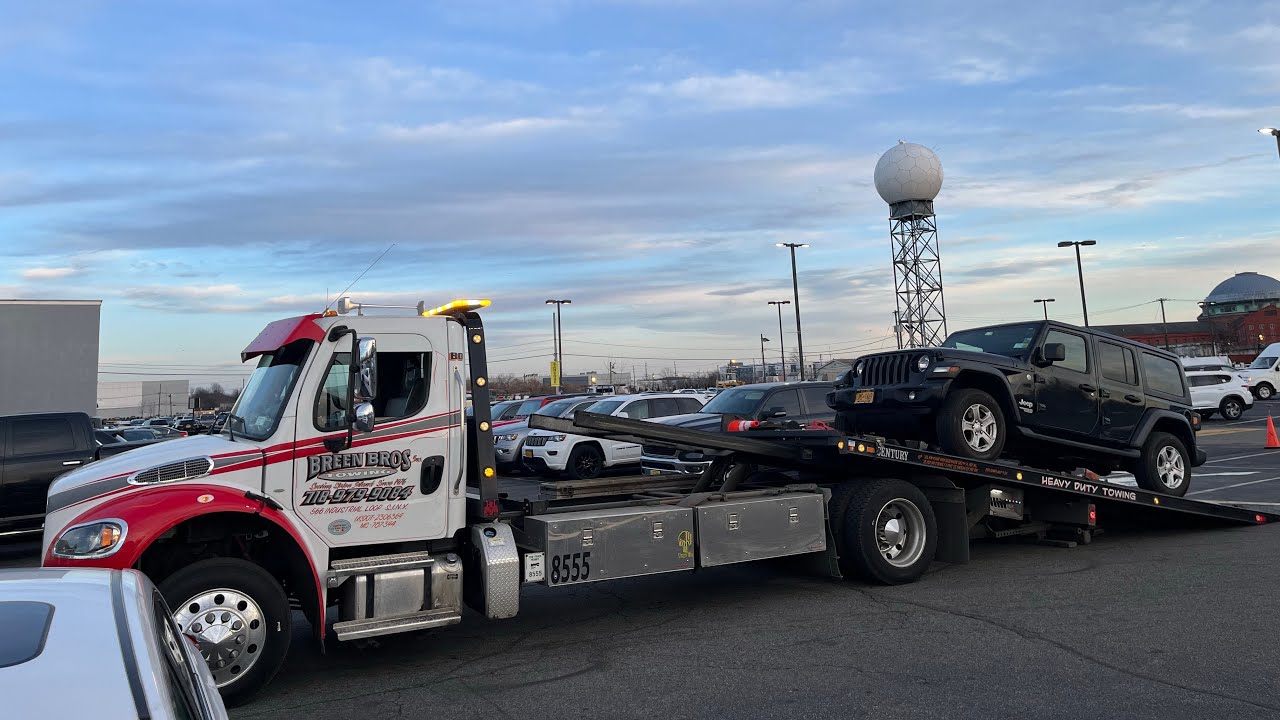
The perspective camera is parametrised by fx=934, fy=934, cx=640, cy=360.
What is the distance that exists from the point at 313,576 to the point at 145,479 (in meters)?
1.19

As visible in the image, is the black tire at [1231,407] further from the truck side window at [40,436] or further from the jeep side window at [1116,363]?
the truck side window at [40,436]

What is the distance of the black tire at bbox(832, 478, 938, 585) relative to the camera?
8.30 m

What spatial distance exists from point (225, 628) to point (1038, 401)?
25.7 feet

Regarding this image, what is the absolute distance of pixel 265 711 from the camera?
18.3 ft

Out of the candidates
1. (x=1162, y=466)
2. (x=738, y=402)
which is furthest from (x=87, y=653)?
(x=738, y=402)

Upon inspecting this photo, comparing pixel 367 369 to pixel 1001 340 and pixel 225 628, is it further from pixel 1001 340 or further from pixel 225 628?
pixel 1001 340

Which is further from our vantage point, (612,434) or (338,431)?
(612,434)

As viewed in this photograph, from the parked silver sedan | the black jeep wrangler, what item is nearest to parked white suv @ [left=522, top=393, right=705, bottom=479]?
the black jeep wrangler

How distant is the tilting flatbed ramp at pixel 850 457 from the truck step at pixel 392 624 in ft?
5.02

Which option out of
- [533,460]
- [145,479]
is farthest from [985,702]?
[533,460]

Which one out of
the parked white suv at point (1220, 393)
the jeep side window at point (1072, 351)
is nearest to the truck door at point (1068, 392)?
the jeep side window at point (1072, 351)

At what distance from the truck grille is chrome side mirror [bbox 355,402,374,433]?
93 cm

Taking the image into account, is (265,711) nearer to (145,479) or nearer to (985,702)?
(145,479)

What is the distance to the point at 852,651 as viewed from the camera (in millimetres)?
6422
